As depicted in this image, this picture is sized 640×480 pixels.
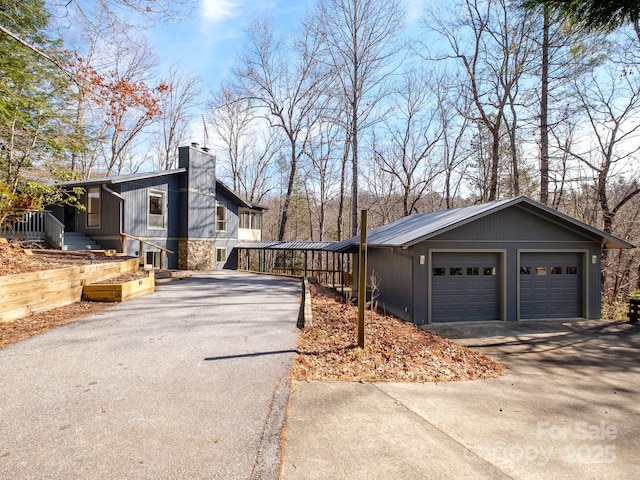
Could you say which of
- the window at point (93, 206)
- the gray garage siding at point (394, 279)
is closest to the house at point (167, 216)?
the window at point (93, 206)

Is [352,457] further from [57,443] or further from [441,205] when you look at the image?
[441,205]

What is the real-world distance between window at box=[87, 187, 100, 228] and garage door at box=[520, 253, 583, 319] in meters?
17.6

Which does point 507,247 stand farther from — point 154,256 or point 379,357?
point 154,256

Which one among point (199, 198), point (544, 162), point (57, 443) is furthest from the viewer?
A: point (199, 198)

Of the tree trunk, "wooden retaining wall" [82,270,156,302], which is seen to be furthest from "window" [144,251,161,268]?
the tree trunk

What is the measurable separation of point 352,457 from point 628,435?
3421 millimetres

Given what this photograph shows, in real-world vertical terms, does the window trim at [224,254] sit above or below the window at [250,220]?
below

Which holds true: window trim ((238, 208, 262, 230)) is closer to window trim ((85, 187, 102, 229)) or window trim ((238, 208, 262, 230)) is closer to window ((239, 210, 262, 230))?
window ((239, 210, 262, 230))

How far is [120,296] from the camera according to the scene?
8430mm

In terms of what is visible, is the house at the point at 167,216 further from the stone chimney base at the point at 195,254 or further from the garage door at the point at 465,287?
the garage door at the point at 465,287

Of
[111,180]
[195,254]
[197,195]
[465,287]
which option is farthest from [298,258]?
[465,287]

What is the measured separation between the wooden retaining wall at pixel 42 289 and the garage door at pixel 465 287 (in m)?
9.48

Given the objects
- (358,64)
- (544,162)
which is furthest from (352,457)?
(358,64)

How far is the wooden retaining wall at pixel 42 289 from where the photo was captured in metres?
5.96
